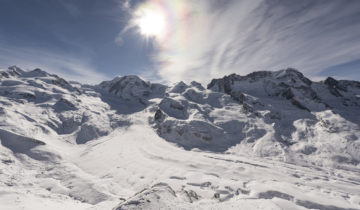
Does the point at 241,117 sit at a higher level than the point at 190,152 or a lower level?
higher

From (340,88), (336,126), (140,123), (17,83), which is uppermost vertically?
(340,88)

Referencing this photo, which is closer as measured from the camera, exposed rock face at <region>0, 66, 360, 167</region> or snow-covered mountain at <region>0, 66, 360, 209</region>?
snow-covered mountain at <region>0, 66, 360, 209</region>

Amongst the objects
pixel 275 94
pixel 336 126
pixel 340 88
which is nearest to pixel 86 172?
pixel 336 126

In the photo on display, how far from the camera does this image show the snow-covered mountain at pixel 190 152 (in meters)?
22.8

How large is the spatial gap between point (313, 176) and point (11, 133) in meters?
68.7

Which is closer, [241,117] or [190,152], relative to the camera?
[190,152]

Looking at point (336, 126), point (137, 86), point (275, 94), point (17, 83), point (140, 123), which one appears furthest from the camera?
point (137, 86)

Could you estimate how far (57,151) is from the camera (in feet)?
139

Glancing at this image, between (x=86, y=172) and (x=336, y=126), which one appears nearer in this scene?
(x=86, y=172)

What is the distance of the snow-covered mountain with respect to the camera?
74.9ft

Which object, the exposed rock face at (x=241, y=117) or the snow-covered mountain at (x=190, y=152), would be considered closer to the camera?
the snow-covered mountain at (x=190, y=152)

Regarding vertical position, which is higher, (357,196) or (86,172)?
(357,196)

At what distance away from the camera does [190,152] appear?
1789 inches

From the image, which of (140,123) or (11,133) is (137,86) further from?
(11,133)
